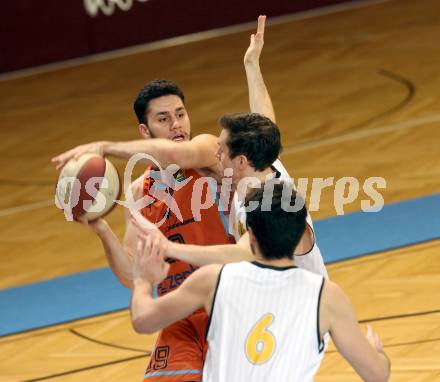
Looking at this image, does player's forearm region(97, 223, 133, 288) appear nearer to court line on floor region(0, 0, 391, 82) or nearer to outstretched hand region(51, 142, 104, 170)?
outstretched hand region(51, 142, 104, 170)

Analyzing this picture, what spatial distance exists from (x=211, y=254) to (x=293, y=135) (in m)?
6.99

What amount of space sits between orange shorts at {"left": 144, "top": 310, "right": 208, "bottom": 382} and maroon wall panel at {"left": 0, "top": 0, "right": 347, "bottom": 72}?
34.4 feet

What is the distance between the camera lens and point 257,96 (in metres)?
5.46

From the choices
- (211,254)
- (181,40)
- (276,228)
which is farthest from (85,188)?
(181,40)

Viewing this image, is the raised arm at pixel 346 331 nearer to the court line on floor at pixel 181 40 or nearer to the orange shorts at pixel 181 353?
the orange shorts at pixel 181 353

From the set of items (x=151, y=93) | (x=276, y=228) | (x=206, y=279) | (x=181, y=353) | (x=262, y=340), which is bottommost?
(x=181, y=353)

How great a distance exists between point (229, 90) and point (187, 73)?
1.29 metres

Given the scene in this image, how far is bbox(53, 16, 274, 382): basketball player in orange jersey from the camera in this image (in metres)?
4.86

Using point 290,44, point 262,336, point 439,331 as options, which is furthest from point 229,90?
point 262,336

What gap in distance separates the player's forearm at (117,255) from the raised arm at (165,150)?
1.08 ft

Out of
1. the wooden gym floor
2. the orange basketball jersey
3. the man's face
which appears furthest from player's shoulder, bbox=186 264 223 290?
the wooden gym floor

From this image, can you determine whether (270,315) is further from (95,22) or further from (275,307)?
(95,22)

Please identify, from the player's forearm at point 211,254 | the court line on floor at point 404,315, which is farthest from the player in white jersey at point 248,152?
the court line on floor at point 404,315

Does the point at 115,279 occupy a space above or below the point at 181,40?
above
